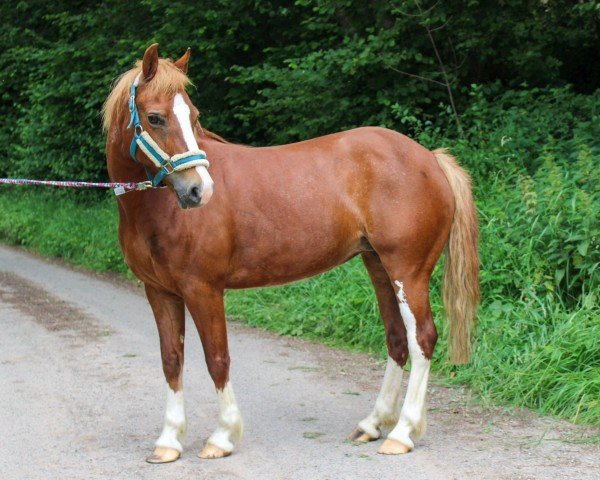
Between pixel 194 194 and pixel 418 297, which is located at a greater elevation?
pixel 194 194

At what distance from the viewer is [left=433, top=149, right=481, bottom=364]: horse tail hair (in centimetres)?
489

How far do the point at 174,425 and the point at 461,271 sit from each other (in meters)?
1.88

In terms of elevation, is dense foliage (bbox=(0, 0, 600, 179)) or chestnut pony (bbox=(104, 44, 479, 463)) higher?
dense foliage (bbox=(0, 0, 600, 179))

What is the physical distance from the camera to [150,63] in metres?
4.18

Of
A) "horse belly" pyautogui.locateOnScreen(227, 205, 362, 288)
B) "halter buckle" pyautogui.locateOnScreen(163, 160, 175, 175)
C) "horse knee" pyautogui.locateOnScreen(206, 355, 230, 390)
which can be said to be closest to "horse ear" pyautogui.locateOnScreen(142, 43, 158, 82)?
"halter buckle" pyautogui.locateOnScreen(163, 160, 175, 175)

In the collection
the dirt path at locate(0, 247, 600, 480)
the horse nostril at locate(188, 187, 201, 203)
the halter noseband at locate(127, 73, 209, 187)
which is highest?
the halter noseband at locate(127, 73, 209, 187)

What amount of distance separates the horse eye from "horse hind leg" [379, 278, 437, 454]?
1.58 meters

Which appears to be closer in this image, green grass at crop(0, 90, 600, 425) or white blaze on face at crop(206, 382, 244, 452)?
white blaze on face at crop(206, 382, 244, 452)

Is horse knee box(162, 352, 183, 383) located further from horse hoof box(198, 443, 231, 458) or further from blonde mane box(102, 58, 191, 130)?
blonde mane box(102, 58, 191, 130)

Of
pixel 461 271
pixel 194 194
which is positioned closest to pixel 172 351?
pixel 194 194


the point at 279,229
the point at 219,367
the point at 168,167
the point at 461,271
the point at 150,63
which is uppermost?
the point at 150,63

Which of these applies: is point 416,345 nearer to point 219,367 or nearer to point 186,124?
point 219,367

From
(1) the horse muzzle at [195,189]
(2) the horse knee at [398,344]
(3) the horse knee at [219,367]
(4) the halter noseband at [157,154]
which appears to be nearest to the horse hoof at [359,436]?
(2) the horse knee at [398,344]

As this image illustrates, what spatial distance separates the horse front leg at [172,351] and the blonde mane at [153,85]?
999 mm
